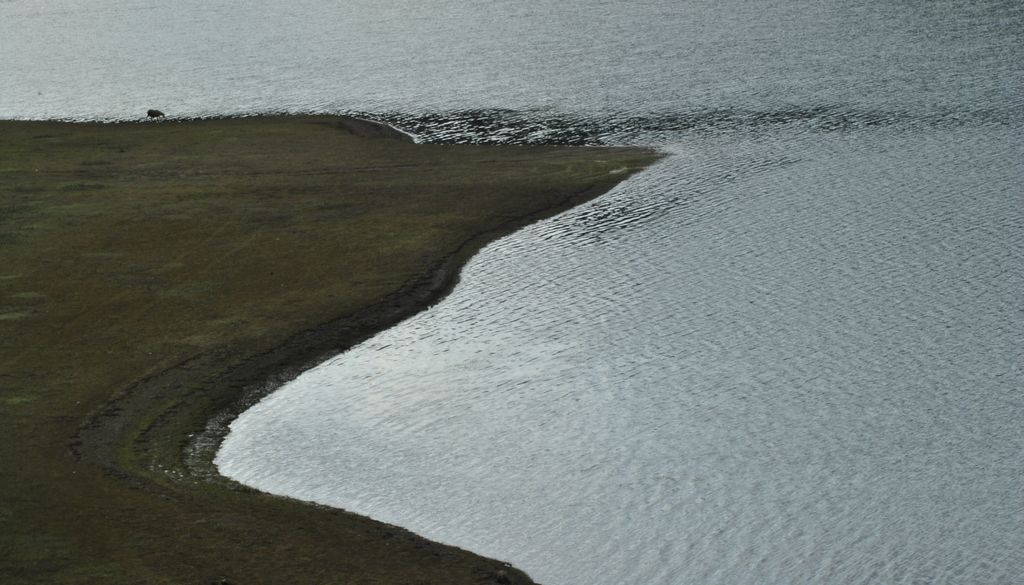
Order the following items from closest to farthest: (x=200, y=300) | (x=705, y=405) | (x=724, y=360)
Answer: (x=705, y=405) → (x=724, y=360) → (x=200, y=300)

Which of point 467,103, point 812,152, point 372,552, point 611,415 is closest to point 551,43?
point 467,103

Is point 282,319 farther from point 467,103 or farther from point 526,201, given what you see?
point 467,103

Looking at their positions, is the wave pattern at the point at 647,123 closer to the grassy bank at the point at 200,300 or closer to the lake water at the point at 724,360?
the lake water at the point at 724,360

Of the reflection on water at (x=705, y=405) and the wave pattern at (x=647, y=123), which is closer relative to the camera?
the reflection on water at (x=705, y=405)

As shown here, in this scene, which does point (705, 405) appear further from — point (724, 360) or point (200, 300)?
point (200, 300)

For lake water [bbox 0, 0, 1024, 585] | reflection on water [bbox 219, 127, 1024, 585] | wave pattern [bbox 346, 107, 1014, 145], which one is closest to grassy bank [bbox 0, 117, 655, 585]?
lake water [bbox 0, 0, 1024, 585]

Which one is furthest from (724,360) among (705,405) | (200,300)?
(200,300)

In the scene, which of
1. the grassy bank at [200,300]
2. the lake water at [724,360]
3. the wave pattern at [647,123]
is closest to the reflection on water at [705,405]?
the lake water at [724,360]
